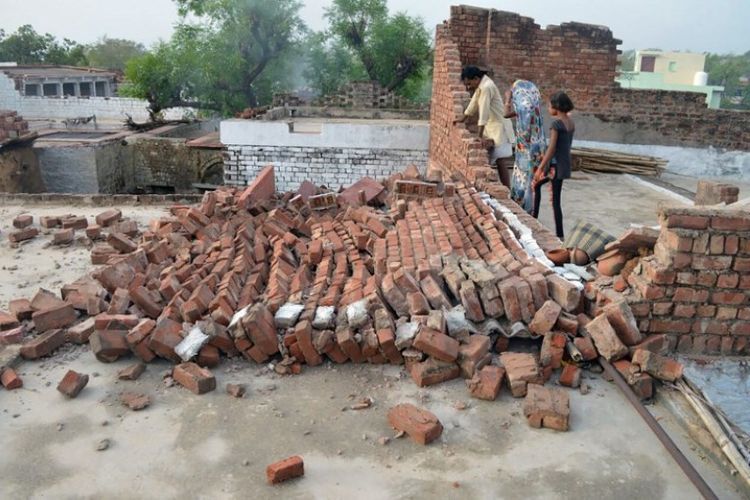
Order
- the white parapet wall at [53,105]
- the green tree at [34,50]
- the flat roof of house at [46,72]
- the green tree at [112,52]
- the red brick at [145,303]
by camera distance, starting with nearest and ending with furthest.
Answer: the red brick at [145,303]
the white parapet wall at [53,105]
the flat roof of house at [46,72]
the green tree at [34,50]
the green tree at [112,52]

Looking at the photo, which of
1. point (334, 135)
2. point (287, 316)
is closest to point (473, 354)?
point (287, 316)

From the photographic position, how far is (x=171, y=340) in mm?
3893

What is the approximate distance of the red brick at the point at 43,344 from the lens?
4.07 m

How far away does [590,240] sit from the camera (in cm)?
429

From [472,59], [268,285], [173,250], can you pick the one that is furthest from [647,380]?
[472,59]

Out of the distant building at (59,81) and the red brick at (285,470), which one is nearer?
the red brick at (285,470)

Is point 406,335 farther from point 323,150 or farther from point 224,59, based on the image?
point 224,59

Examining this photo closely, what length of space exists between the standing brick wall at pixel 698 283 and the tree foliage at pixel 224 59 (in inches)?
866

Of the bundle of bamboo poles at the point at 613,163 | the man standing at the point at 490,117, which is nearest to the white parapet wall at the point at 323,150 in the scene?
the bundle of bamboo poles at the point at 613,163

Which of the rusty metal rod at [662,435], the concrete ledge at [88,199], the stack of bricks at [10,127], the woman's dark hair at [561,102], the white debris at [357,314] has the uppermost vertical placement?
the woman's dark hair at [561,102]

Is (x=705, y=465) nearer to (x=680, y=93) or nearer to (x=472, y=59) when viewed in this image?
(x=472, y=59)

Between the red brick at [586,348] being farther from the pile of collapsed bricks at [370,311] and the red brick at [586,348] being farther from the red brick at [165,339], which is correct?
the red brick at [165,339]

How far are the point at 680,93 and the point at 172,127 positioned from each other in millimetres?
15957

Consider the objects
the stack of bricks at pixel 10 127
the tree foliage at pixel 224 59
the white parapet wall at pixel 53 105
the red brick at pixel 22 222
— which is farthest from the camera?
the white parapet wall at pixel 53 105
